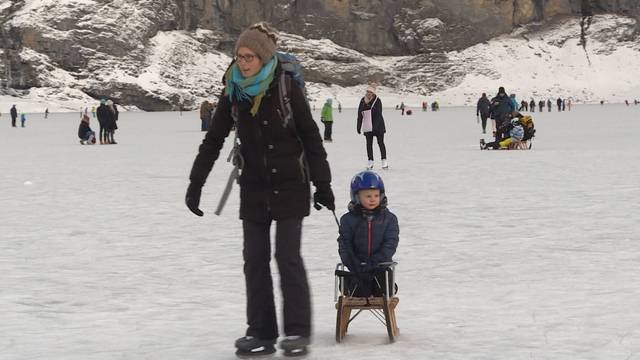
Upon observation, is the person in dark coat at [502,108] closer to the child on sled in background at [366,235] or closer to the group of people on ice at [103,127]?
the group of people on ice at [103,127]

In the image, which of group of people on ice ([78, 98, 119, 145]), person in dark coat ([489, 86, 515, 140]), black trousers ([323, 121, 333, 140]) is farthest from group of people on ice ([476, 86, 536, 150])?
group of people on ice ([78, 98, 119, 145])

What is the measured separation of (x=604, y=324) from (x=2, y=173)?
1449cm

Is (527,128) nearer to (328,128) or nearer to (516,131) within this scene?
(516,131)

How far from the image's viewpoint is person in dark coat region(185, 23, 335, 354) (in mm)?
4914

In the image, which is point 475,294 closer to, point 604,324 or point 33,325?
point 604,324

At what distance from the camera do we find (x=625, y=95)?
391ft

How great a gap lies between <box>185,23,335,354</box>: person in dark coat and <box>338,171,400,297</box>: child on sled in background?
35 cm

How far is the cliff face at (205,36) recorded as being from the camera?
4203 inches

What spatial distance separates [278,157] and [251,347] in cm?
96

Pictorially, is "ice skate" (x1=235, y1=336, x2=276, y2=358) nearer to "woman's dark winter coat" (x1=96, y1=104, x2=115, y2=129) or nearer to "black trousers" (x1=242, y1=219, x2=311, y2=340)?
"black trousers" (x1=242, y1=219, x2=311, y2=340)

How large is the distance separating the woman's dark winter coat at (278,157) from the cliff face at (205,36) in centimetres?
10151

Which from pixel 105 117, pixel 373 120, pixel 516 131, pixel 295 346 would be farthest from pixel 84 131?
pixel 295 346

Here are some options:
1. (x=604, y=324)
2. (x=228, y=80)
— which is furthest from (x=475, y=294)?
(x=228, y=80)

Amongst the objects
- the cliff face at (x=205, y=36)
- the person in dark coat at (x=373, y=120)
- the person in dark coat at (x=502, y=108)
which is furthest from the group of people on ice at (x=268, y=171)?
the cliff face at (x=205, y=36)
